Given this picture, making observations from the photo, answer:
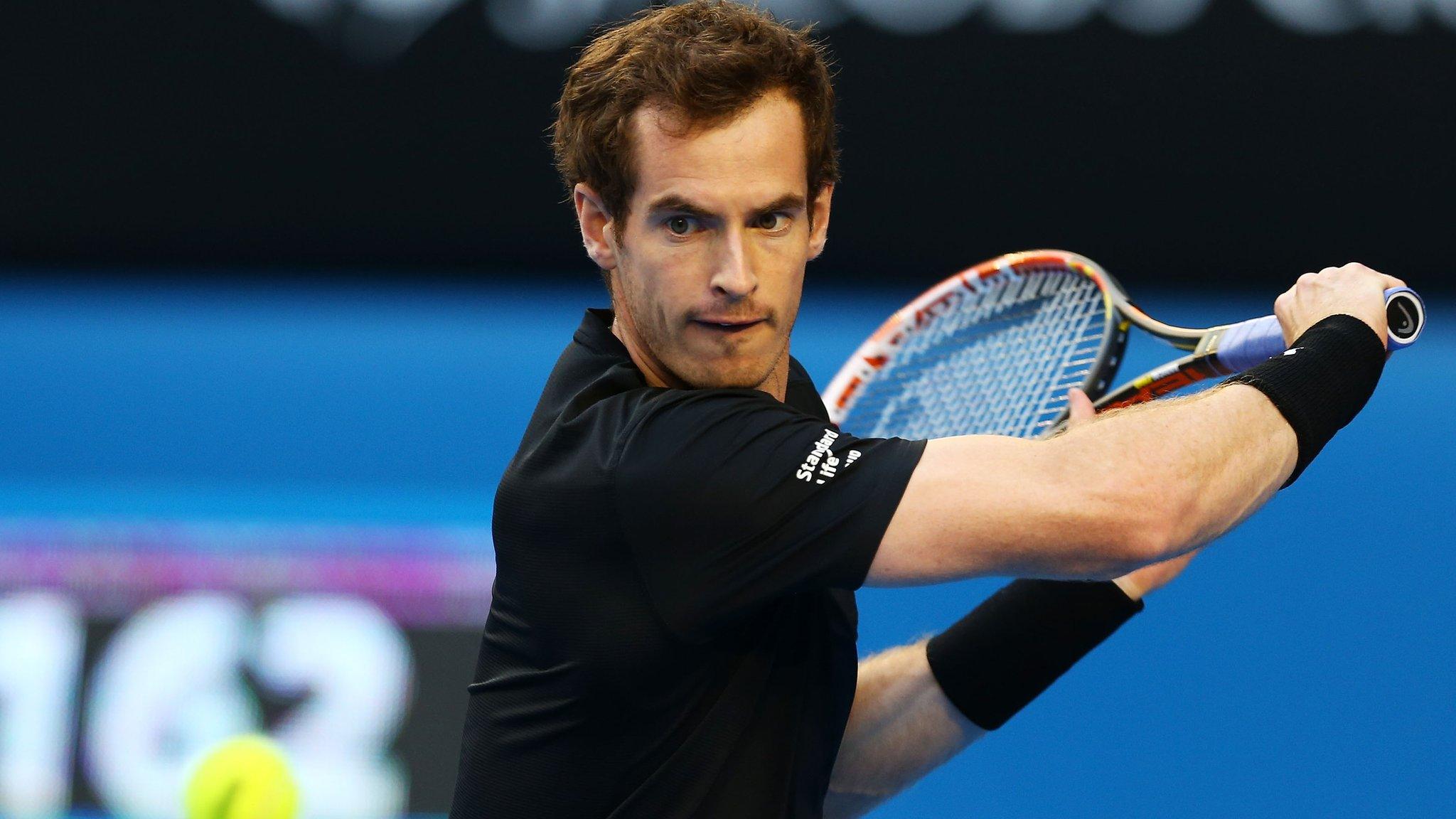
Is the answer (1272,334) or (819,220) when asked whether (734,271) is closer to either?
(819,220)

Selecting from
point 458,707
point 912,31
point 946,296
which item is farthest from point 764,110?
point 912,31

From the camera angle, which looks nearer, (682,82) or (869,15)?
(682,82)

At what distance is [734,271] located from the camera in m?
1.88

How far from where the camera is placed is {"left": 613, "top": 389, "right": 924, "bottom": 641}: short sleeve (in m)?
1.74

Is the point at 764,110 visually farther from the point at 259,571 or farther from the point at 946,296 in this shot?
the point at 259,571

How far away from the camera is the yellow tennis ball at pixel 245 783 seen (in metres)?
3.88

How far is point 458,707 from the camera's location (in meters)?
4.01

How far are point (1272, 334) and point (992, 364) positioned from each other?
80cm

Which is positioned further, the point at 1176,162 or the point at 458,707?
the point at 1176,162

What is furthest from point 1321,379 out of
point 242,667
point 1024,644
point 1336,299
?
point 242,667

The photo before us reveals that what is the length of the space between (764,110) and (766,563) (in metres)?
0.53

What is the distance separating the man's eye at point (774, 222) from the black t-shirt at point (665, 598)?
20 centimetres

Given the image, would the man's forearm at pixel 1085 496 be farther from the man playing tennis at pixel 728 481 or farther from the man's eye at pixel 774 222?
the man's eye at pixel 774 222

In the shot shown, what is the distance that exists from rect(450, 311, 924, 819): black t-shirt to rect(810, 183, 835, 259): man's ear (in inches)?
10.9
